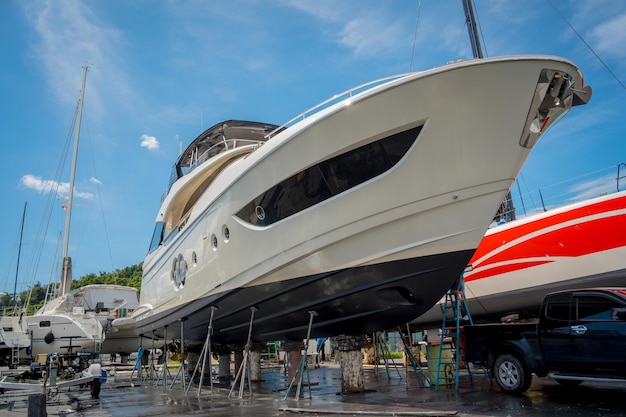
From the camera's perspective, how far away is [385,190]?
590 cm

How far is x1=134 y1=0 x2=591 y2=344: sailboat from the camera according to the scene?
18.5 ft

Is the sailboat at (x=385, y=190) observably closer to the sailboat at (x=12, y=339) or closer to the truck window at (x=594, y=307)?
the truck window at (x=594, y=307)

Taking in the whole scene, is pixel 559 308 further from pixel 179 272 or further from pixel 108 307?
pixel 108 307

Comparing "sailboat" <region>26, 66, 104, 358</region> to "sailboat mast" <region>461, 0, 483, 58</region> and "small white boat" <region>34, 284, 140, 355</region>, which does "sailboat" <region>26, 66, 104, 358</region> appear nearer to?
"small white boat" <region>34, 284, 140, 355</region>

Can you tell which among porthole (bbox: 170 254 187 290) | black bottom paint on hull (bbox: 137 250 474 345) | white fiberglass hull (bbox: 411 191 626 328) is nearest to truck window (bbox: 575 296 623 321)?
black bottom paint on hull (bbox: 137 250 474 345)

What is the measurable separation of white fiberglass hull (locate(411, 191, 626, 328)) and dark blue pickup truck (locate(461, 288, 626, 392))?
3414 mm

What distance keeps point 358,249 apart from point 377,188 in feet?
2.90

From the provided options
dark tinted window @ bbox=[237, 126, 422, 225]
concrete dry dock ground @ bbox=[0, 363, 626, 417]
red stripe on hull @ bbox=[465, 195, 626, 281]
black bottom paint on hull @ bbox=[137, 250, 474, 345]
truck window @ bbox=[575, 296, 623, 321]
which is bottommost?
concrete dry dock ground @ bbox=[0, 363, 626, 417]

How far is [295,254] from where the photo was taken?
6.59m

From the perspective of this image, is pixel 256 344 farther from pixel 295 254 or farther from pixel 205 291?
pixel 295 254

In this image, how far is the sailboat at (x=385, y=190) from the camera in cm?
565

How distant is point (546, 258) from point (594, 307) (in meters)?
4.38

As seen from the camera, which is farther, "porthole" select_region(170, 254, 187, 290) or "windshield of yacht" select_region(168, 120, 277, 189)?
"windshield of yacht" select_region(168, 120, 277, 189)

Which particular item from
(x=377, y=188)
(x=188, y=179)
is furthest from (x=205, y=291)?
(x=377, y=188)
